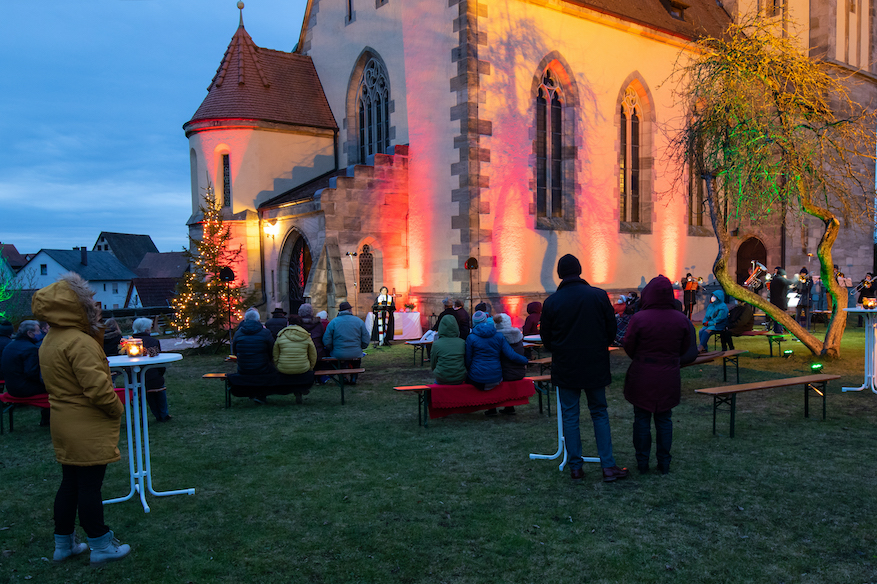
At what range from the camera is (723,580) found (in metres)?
3.68

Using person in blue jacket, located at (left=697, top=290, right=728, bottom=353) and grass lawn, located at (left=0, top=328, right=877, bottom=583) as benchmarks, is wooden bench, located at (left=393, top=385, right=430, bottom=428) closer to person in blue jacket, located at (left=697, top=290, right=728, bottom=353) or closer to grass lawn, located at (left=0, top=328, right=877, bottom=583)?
grass lawn, located at (left=0, top=328, right=877, bottom=583)

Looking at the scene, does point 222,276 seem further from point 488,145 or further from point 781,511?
point 781,511

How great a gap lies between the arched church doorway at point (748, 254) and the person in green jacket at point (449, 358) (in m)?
21.0

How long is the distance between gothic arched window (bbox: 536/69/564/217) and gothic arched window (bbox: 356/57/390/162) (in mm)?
4737

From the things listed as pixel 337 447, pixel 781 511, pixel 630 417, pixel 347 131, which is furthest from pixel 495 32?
pixel 781 511

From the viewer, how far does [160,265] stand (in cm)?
6938

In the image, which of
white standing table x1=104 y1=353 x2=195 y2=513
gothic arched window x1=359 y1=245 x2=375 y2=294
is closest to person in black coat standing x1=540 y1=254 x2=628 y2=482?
white standing table x1=104 y1=353 x2=195 y2=513

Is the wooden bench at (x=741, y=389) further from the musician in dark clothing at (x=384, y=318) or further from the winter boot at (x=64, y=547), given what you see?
the musician in dark clothing at (x=384, y=318)

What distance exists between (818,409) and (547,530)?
17.8 feet

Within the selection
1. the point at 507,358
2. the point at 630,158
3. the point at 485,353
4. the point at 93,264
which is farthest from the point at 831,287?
the point at 93,264

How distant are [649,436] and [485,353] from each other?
8.12ft

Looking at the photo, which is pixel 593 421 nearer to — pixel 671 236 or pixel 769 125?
pixel 769 125

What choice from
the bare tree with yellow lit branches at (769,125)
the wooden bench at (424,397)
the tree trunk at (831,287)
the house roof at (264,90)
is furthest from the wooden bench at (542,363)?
the house roof at (264,90)

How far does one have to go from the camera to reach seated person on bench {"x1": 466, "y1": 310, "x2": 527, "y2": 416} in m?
7.59
